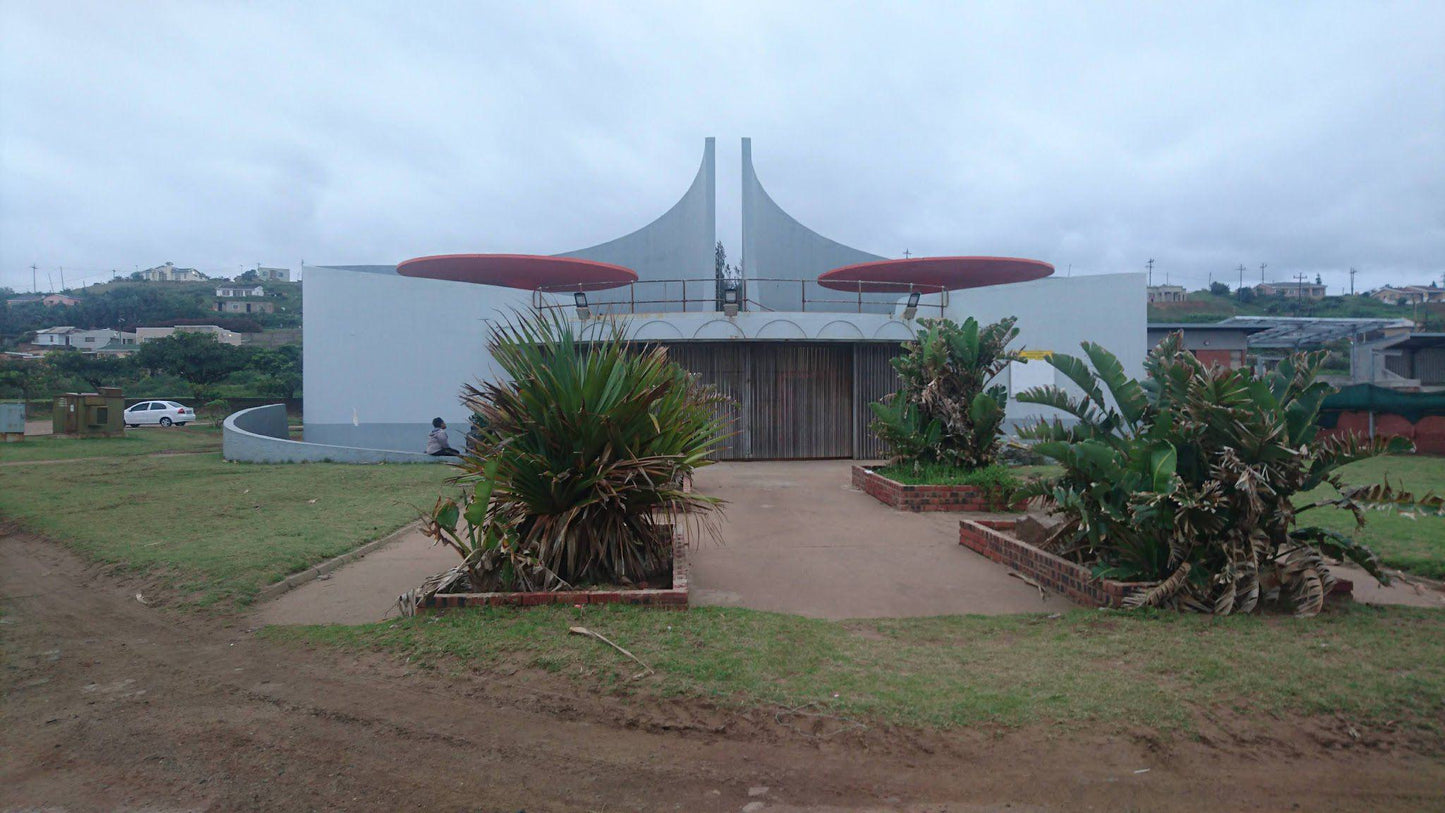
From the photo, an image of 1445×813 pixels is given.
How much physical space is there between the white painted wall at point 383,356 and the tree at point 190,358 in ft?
97.4

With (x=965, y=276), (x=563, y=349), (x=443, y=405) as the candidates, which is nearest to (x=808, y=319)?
(x=965, y=276)

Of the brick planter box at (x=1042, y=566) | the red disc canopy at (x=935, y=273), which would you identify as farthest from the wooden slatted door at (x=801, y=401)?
the brick planter box at (x=1042, y=566)

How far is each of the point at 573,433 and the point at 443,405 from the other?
16.3 m

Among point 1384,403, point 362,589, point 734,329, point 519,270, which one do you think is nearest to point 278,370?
point 519,270

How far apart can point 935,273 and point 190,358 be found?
42.5 m

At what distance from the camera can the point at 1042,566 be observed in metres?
7.16

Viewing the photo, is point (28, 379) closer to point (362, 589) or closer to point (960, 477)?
point (362, 589)

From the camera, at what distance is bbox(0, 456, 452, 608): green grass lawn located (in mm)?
7562

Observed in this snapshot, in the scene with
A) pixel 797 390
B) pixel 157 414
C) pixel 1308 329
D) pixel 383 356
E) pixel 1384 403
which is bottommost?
pixel 157 414

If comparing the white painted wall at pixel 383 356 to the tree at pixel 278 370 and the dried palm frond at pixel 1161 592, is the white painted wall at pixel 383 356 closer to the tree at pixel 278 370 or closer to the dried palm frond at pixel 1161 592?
the dried palm frond at pixel 1161 592

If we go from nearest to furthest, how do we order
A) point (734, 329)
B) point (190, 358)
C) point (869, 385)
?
1. point (734, 329)
2. point (869, 385)
3. point (190, 358)

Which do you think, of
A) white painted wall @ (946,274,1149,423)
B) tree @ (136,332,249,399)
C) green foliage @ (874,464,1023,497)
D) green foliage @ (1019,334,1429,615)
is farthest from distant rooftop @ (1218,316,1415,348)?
tree @ (136,332,249,399)

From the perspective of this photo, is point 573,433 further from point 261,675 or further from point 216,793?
point 216,793

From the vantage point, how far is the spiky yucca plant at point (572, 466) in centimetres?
620
